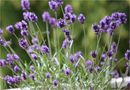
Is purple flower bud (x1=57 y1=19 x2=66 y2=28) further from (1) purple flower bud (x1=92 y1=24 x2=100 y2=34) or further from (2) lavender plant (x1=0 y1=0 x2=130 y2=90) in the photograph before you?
(1) purple flower bud (x1=92 y1=24 x2=100 y2=34)

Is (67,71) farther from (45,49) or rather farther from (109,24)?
(109,24)

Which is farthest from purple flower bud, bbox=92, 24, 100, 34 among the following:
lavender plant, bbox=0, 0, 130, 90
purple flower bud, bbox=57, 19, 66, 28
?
purple flower bud, bbox=57, 19, 66, 28

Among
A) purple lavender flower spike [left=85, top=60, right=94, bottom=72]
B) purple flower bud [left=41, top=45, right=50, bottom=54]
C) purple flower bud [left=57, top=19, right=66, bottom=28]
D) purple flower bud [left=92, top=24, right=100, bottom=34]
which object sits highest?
purple flower bud [left=57, top=19, right=66, bottom=28]

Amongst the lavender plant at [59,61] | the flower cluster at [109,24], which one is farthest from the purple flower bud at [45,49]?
the flower cluster at [109,24]

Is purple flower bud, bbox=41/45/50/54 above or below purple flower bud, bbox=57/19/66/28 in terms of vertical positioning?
below

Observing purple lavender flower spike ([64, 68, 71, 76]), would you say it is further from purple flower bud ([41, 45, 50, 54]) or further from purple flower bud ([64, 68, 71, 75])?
purple flower bud ([41, 45, 50, 54])

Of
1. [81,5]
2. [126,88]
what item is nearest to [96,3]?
[81,5]

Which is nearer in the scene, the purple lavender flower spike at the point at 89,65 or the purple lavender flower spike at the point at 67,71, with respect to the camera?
the purple lavender flower spike at the point at 67,71

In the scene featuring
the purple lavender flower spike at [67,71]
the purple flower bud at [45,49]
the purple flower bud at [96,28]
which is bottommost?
the purple lavender flower spike at [67,71]

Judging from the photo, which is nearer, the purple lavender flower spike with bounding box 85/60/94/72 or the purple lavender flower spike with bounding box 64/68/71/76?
the purple lavender flower spike with bounding box 64/68/71/76

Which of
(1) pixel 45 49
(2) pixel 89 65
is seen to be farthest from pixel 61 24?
(2) pixel 89 65

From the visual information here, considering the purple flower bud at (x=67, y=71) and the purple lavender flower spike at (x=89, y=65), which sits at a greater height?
the purple lavender flower spike at (x=89, y=65)

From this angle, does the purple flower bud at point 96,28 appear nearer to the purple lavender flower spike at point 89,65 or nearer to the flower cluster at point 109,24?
the flower cluster at point 109,24
